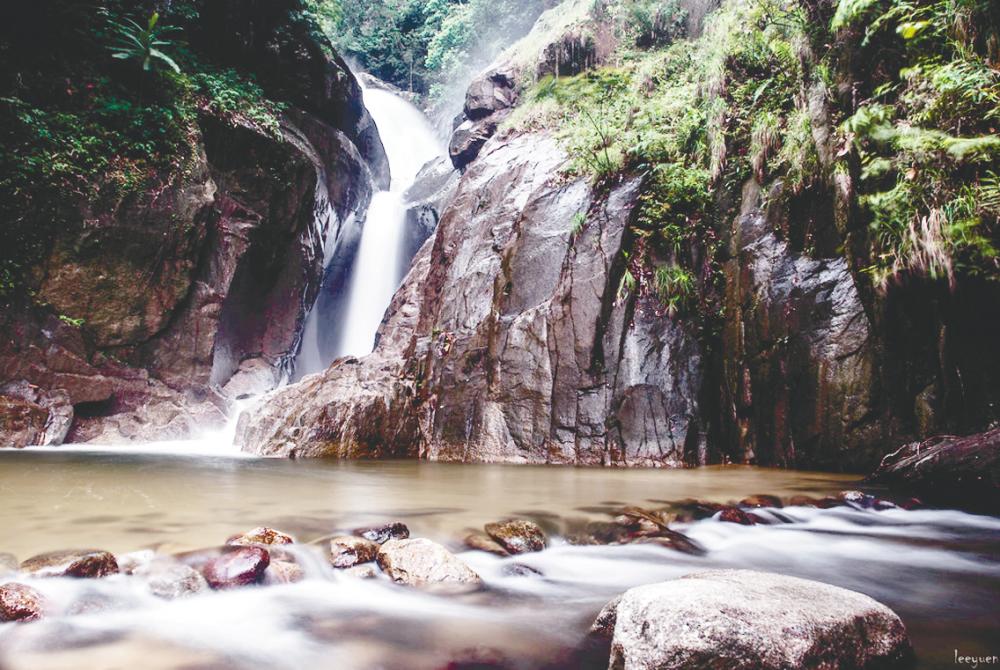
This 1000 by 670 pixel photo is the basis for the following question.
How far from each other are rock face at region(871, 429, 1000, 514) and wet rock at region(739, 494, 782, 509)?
126 cm

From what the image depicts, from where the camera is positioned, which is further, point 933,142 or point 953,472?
point 933,142

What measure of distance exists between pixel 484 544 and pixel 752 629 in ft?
6.29

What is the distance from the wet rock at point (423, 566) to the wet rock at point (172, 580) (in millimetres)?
888

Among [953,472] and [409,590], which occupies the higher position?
[953,472]

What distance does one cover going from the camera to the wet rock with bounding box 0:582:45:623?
7.01 ft

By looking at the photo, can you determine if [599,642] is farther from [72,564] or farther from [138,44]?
[138,44]

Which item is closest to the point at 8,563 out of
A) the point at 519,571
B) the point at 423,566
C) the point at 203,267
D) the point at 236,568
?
the point at 236,568

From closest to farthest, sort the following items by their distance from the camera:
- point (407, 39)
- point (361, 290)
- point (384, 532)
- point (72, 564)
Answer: point (72, 564) → point (384, 532) → point (361, 290) → point (407, 39)

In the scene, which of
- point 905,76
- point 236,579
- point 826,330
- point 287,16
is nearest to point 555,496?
point 236,579

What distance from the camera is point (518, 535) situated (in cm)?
338

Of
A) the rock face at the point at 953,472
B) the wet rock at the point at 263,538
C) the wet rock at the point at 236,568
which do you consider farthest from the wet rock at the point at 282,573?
the rock face at the point at 953,472

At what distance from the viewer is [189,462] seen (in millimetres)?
7129

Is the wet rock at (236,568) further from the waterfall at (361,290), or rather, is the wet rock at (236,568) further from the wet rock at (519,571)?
the waterfall at (361,290)

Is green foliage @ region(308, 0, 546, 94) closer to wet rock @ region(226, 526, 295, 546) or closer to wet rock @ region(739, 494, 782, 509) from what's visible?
wet rock @ region(739, 494, 782, 509)
